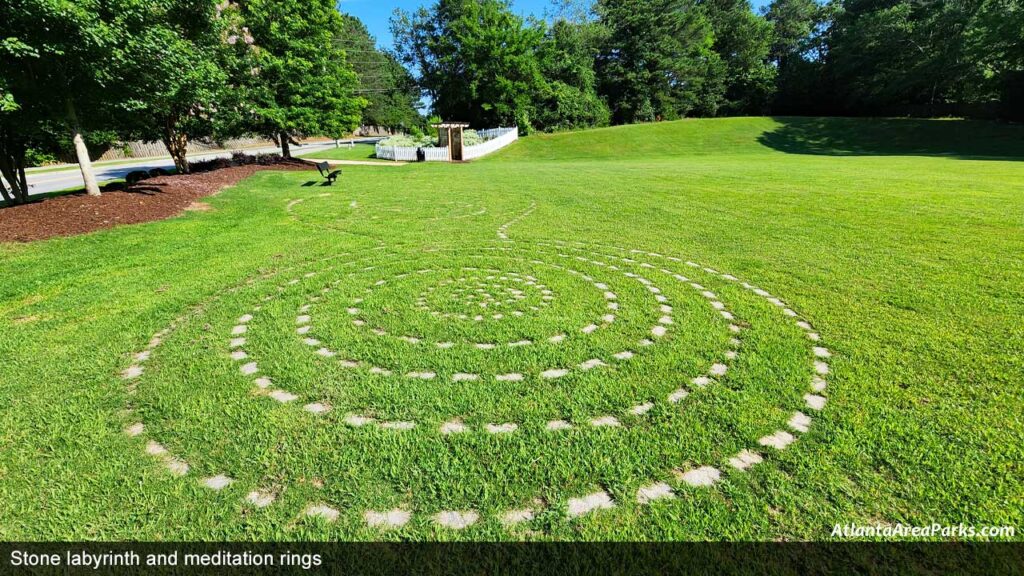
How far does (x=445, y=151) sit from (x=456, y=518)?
81.4ft

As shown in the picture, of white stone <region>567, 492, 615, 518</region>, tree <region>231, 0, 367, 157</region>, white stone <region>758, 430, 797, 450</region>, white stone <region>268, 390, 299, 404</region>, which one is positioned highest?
tree <region>231, 0, 367, 157</region>

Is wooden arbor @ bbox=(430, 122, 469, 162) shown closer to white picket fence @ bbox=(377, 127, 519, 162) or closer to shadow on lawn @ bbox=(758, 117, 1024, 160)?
white picket fence @ bbox=(377, 127, 519, 162)

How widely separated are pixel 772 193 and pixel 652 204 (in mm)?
3524

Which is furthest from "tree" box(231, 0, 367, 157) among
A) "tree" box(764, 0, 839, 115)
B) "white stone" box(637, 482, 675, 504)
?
"tree" box(764, 0, 839, 115)

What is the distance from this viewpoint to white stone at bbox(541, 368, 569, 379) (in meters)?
2.98

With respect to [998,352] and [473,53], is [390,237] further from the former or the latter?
[473,53]

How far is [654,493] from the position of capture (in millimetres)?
2041

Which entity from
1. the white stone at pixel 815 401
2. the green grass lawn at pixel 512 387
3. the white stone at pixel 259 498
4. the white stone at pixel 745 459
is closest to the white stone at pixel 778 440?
the green grass lawn at pixel 512 387

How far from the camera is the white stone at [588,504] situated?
1952 mm

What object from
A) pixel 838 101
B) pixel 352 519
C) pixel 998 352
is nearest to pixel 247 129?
pixel 352 519

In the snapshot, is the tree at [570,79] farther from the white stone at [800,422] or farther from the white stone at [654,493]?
the white stone at [654,493]

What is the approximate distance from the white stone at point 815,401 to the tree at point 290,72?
63.8ft

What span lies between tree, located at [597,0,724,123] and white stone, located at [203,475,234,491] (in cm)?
4777

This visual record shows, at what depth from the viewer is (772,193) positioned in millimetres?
10844
